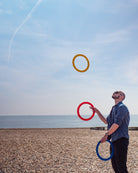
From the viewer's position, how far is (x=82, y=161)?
7391 millimetres

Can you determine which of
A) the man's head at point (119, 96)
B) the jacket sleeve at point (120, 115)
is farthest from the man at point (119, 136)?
the man's head at point (119, 96)

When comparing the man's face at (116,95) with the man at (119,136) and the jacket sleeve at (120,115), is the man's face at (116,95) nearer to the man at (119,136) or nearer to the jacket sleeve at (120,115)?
the man at (119,136)

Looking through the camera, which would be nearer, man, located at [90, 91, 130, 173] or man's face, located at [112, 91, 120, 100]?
man, located at [90, 91, 130, 173]

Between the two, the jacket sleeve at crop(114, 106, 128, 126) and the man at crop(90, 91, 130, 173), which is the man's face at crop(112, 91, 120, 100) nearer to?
the man at crop(90, 91, 130, 173)

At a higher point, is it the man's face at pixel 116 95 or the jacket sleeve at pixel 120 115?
the man's face at pixel 116 95

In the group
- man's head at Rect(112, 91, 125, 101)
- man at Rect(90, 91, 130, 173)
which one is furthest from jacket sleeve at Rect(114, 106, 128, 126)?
man's head at Rect(112, 91, 125, 101)

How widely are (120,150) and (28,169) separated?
3.99 meters

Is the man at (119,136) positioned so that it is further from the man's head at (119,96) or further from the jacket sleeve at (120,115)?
the man's head at (119,96)

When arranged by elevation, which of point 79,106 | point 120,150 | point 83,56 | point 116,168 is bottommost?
point 116,168

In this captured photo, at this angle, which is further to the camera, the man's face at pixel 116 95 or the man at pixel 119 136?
the man's face at pixel 116 95

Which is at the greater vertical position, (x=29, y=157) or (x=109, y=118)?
(x=109, y=118)

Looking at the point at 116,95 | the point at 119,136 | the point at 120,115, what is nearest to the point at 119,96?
the point at 116,95

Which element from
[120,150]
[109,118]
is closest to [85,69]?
[109,118]

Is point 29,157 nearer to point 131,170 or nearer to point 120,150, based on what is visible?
point 131,170
